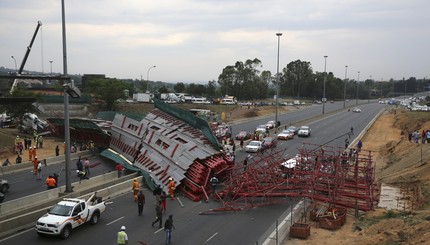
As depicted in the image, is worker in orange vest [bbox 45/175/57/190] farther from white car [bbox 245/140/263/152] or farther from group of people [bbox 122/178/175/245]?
white car [bbox 245/140/263/152]

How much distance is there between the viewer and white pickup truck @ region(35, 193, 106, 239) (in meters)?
15.9

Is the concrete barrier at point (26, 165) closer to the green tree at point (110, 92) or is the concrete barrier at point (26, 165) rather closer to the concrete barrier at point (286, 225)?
the concrete barrier at point (286, 225)

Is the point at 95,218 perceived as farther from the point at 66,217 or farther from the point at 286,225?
the point at 286,225

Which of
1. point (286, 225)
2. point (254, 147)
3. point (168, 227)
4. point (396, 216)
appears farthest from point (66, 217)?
point (254, 147)

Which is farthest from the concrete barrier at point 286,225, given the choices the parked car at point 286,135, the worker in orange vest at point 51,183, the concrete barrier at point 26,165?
the parked car at point 286,135

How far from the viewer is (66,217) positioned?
16.4 m

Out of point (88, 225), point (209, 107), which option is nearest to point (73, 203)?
point (88, 225)

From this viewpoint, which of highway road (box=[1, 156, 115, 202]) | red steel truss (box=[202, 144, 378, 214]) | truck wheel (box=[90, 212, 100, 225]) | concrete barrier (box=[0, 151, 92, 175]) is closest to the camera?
truck wheel (box=[90, 212, 100, 225])

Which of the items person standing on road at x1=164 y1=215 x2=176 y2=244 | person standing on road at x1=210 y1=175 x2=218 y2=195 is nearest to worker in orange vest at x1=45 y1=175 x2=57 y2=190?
person standing on road at x1=210 y1=175 x2=218 y2=195

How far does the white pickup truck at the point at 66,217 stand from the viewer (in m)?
15.9

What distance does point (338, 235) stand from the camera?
57.4ft

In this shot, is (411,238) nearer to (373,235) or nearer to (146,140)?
(373,235)

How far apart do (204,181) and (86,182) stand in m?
7.15

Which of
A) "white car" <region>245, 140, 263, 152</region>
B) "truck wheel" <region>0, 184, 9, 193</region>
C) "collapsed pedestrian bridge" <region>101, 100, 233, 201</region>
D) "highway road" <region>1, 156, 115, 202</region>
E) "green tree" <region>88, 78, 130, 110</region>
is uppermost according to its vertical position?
"green tree" <region>88, 78, 130, 110</region>
